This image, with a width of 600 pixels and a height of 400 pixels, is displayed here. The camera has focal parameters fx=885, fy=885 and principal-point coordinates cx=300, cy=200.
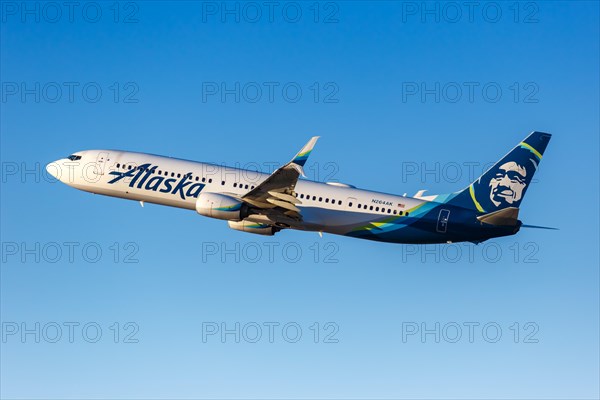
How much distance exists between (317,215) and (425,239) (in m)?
8.33

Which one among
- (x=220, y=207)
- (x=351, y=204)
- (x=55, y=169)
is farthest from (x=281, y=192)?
(x=55, y=169)

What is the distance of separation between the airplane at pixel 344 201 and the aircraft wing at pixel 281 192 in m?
0.07

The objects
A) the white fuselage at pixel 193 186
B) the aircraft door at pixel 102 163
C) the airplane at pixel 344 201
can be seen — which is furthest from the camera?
the aircraft door at pixel 102 163

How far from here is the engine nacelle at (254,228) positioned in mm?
70938

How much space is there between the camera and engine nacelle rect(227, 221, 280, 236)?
70.9 meters

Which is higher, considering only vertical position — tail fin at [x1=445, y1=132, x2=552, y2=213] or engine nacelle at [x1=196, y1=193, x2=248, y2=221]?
Result: tail fin at [x1=445, y1=132, x2=552, y2=213]

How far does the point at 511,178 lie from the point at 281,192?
17.1 metres

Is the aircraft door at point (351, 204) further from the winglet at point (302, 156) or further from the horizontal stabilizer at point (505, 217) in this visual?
the horizontal stabilizer at point (505, 217)

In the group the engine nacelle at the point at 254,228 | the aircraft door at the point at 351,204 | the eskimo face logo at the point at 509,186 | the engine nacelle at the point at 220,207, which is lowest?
the engine nacelle at the point at 254,228

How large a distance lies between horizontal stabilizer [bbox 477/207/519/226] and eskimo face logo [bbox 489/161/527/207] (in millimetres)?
2774

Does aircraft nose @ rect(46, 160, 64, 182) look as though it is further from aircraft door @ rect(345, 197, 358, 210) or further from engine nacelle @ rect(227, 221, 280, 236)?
aircraft door @ rect(345, 197, 358, 210)

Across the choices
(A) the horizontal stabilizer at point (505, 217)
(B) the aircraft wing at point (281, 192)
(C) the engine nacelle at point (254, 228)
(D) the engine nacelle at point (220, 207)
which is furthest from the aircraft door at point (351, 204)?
(A) the horizontal stabilizer at point (505, 217)

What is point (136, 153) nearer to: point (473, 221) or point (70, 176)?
point (70, 176)

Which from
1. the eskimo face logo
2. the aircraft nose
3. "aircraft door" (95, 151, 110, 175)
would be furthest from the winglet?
the aircraft nose
